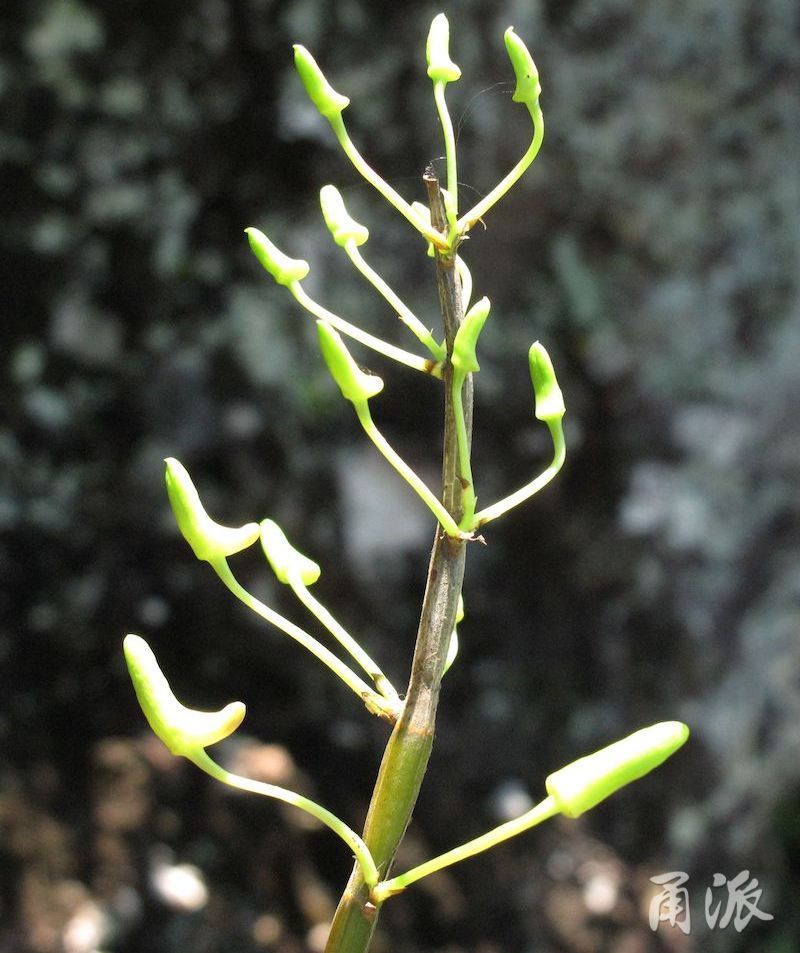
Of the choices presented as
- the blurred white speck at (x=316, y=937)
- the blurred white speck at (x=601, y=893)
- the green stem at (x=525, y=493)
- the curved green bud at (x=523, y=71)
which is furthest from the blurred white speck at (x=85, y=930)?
the curved green bud at (x=523, y=71)

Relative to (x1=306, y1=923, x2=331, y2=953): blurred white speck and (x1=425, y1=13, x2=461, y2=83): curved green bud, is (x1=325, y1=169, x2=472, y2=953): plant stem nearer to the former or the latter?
(x1=425, y1=13, x2=461, y2=83): curved green bud

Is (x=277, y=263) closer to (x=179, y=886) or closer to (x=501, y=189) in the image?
(x=501, y=189)

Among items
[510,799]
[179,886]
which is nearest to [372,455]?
[510,799]

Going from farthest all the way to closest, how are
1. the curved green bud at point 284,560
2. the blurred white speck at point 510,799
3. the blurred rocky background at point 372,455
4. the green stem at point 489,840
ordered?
the blurred white speck at point 510,799 < the blurred rocky background at point 372,455 < the curved green bud at point 284,560 < the green stem at point 489,840

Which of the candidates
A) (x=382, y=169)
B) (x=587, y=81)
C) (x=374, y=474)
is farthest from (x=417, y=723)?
(x=587, y=81)

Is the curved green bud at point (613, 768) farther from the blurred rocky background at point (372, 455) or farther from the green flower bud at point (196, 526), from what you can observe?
the blurred rocky background at point (372, 455)

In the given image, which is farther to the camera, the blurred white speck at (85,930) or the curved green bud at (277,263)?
the blurred white speck at (85,930)

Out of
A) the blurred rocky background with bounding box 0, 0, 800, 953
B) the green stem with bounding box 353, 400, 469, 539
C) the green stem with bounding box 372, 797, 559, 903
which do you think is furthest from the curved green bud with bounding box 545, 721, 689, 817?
the blurred rocky background with bounding box 0, 0, 800, 953
